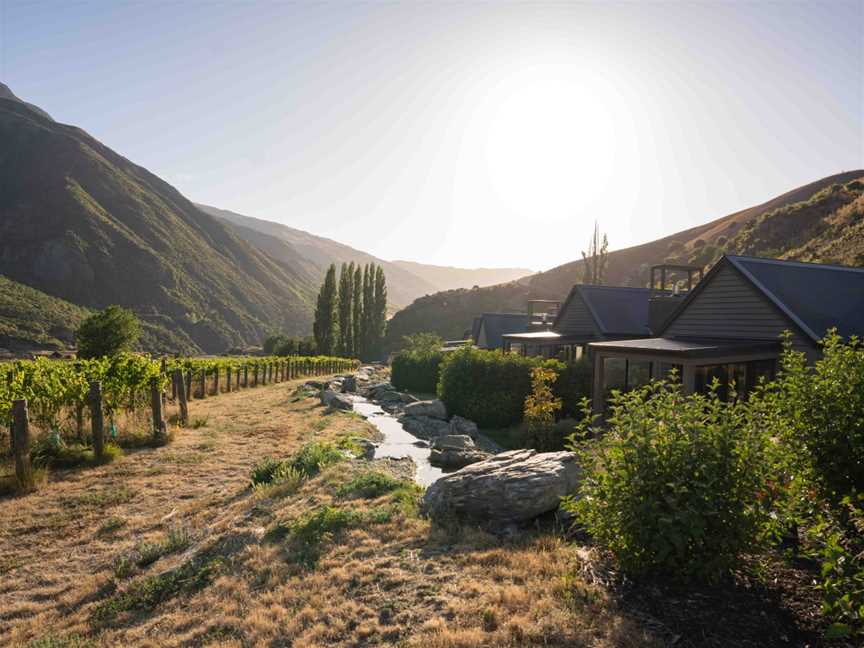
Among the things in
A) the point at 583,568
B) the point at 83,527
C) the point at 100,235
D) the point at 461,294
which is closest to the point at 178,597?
the point at 83,527

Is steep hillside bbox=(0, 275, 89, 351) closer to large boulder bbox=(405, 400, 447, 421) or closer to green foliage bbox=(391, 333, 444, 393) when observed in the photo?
green foliage bbox=(391, 333, 444, 393)

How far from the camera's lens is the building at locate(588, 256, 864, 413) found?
1442 centimetres

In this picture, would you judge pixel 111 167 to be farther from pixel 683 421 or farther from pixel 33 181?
pixel 683 421

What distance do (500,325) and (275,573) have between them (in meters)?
39.5

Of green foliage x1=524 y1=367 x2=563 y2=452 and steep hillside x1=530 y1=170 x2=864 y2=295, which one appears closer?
green foliage x1=524 y1=367 x2=563 y2=452

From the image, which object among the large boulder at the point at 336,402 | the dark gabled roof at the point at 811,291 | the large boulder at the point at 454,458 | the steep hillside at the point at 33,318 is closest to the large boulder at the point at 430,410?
the large boulder at the point at 336,402

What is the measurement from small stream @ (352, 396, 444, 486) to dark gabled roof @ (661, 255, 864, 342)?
1161 centimetres

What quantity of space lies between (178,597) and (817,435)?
8150 mm

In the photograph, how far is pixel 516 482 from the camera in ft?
25.1

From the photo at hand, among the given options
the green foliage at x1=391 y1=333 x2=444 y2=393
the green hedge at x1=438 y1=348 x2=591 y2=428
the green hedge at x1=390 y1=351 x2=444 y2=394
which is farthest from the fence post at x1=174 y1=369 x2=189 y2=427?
the green hedge at x1=390 y1=351 x2=444 y2=394

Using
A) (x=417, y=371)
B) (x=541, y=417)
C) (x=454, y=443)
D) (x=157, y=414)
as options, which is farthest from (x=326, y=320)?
(x=541, y=417)

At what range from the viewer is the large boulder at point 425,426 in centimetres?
1998

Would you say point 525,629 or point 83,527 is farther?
point 83,527

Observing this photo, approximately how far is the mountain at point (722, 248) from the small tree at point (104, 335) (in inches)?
1686
